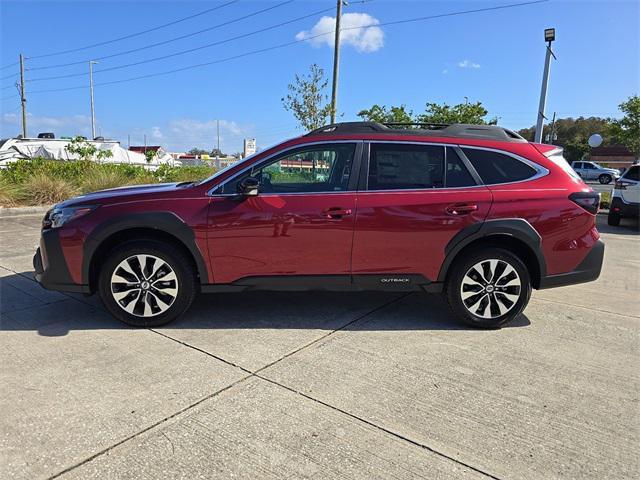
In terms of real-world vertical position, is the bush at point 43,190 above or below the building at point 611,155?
below

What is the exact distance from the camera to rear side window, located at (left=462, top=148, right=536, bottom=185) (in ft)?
12.8

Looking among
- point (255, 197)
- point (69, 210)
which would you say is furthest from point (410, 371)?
point (69, 210)

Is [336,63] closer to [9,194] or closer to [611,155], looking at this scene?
[9,194]

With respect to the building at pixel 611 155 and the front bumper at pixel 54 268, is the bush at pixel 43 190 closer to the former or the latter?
the front bumper at pixel 54 268

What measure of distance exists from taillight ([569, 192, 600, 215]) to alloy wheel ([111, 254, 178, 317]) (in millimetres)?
3553

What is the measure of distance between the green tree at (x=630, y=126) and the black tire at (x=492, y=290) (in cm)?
2870

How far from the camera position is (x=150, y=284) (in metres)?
3.82

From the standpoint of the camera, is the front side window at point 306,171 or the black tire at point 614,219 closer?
the front side window at point 306,171

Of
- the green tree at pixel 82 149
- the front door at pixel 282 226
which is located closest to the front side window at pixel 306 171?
the front door at pixel 282 226

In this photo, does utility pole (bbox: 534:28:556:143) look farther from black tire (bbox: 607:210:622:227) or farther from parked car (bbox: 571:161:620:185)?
parked car (bbox: 571:161:620:185)

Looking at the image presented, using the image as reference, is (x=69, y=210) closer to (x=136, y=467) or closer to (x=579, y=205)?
(x=136, y=467)

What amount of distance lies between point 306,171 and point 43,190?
10.7 m

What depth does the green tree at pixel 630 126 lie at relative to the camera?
26.1 meters

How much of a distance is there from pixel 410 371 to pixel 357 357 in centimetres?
42
